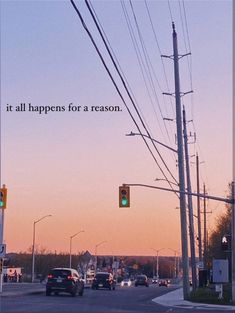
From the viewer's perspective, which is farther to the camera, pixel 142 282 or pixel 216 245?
pixel 142 282

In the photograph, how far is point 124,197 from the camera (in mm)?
32344

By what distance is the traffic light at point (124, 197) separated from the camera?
32125mm

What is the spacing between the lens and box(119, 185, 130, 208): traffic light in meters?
32.1

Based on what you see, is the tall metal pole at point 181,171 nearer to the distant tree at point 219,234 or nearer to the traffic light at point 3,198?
the traffic light at point 3,198

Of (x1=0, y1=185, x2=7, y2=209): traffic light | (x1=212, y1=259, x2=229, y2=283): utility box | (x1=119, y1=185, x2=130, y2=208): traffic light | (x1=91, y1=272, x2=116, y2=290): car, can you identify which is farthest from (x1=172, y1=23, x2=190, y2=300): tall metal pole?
(x1=91, y1=272, x2=116, y2=290): car

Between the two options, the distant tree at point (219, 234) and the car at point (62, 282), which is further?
the distant tree at point (219, 234)

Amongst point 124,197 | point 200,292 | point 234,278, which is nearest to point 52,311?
point 124,197

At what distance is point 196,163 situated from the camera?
207 ft

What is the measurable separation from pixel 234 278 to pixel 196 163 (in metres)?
28.6

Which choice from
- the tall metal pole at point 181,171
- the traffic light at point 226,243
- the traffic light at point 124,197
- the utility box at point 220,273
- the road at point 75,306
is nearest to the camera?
the road at point 75,306

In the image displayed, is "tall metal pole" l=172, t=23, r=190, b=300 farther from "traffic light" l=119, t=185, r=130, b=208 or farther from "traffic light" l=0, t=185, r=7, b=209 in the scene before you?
"traffic light" l=0, t=185, r=7, b=209

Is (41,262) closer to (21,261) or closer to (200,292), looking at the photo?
(21,261)

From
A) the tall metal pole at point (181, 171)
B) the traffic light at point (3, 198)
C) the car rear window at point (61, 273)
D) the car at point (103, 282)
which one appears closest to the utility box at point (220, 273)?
the tall metal pole at point (181, 171)

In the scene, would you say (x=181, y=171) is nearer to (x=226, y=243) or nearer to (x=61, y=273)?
(x=226, y=243)
